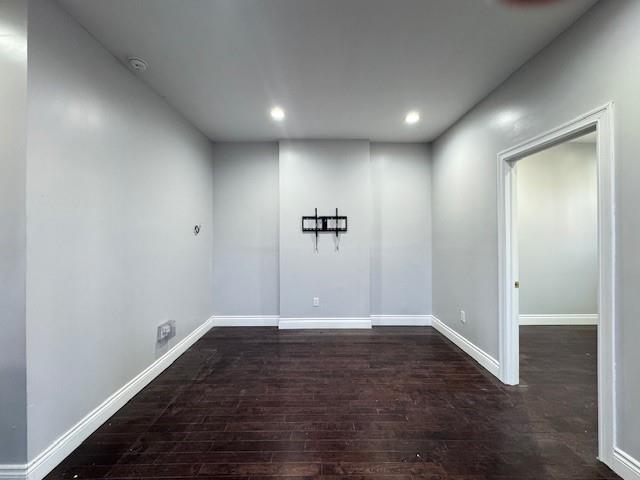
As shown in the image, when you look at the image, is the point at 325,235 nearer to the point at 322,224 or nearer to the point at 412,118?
the point at 322,224

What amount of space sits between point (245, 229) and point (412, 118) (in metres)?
2.70

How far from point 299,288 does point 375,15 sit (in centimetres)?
308

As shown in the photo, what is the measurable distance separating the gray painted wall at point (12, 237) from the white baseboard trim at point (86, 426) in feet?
0.27

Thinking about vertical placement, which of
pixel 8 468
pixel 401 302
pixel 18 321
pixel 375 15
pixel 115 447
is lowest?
pixel 115 447

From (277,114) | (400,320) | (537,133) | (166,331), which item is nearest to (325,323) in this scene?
(400,320)

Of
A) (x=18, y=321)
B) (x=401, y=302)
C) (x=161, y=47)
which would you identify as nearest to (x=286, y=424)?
(x=18, y=321)

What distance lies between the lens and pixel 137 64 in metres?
2.08

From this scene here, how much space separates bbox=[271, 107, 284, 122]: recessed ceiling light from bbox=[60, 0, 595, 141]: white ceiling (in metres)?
0.10

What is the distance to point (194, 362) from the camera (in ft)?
9.18

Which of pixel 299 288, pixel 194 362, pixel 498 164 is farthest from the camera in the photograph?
pixel 299 288

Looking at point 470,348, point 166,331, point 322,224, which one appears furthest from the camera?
point 322,224

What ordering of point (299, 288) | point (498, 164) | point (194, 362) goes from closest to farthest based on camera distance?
point (498, 164)
point (194, 362)
point (299, 288)

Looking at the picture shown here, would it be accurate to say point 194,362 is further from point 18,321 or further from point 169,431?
point 18,321

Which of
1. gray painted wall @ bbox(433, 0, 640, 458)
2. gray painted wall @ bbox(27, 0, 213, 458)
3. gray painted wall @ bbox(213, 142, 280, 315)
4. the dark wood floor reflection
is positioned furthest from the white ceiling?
the dark wood floor reflection
